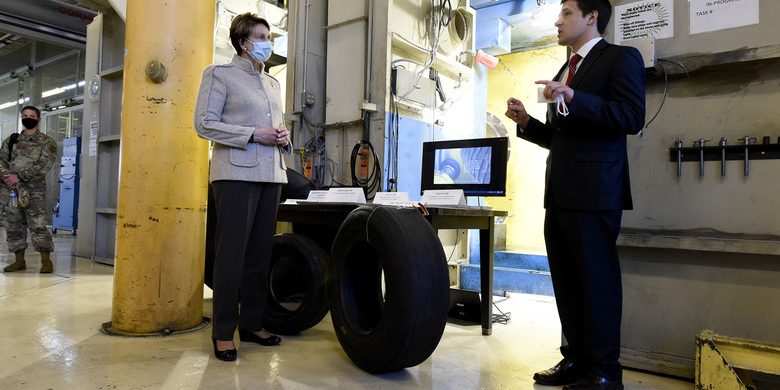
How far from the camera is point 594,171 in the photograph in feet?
5.49

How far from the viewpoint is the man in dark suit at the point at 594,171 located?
5.37ft

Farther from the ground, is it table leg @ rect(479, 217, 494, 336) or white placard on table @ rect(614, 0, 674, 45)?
white placard on table @ rect(614, 0, 674, 45)

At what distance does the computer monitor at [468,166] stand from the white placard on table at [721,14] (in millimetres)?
1048

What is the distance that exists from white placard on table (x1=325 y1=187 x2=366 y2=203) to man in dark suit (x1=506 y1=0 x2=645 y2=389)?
1091 mm

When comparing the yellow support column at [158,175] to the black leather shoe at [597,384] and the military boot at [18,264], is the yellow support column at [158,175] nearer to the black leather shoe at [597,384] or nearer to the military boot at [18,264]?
the black leather shoe at [597,384]

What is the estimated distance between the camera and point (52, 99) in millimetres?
11078

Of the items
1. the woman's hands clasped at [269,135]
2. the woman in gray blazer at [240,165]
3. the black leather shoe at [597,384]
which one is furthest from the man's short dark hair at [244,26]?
the black leather shoe at [597,384]

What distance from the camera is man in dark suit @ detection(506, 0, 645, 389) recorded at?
5.37 ft

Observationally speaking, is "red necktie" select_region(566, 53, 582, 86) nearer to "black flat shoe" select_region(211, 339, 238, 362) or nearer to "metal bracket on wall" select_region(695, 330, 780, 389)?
"metal bracket on wall" select_region(695, 330, 780, 389)

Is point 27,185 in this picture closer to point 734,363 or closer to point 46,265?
point 46,265

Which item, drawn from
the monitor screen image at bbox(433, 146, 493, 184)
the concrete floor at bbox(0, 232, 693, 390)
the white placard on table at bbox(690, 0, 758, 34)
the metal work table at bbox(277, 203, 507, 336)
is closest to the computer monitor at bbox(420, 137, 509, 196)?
the monitor screen image at bbox(433, 146, 493, 184)

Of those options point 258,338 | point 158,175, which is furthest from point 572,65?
point 158,175

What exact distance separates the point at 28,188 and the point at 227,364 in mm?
3525

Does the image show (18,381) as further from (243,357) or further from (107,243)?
(107,243)
